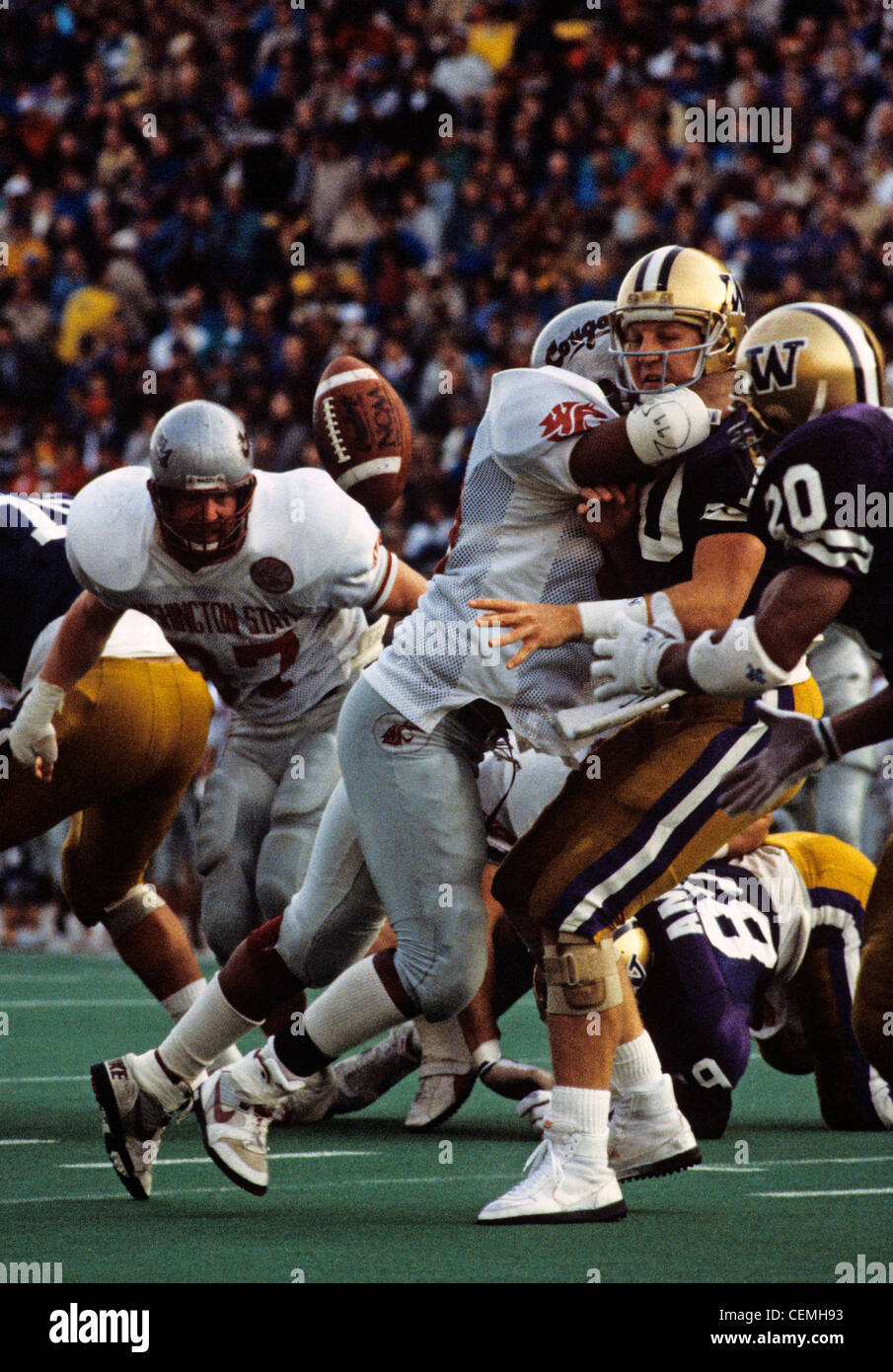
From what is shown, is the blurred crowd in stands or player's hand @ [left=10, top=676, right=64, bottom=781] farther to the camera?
the blurred crowd in stands

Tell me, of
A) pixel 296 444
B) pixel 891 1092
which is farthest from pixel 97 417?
pixel 891 1092

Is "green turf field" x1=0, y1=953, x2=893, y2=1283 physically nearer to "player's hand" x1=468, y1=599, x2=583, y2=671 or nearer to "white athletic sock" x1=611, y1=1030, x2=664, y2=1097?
"white athletic sock" x1=611, y1=1030, x2=664, y2=1097

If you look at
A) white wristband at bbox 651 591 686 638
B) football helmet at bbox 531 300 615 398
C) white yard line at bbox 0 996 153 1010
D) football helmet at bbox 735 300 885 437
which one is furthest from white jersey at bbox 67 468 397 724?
white yard line at bbox 0 996 153 1010

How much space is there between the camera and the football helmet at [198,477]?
4.23 m

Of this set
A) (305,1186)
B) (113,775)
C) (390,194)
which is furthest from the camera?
(390,194)

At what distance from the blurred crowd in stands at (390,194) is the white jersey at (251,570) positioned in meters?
5.15

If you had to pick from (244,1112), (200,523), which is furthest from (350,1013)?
(200,523)

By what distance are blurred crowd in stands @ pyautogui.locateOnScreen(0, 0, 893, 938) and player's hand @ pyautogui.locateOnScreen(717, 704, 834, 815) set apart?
6.79 m

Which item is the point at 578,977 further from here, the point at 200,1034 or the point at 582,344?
the point at 582,344

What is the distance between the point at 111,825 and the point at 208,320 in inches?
314

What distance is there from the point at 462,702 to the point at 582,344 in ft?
2.91

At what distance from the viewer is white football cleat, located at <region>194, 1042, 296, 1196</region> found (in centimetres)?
348

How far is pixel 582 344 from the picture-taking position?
13.1 ft

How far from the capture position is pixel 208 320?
12.1 m
